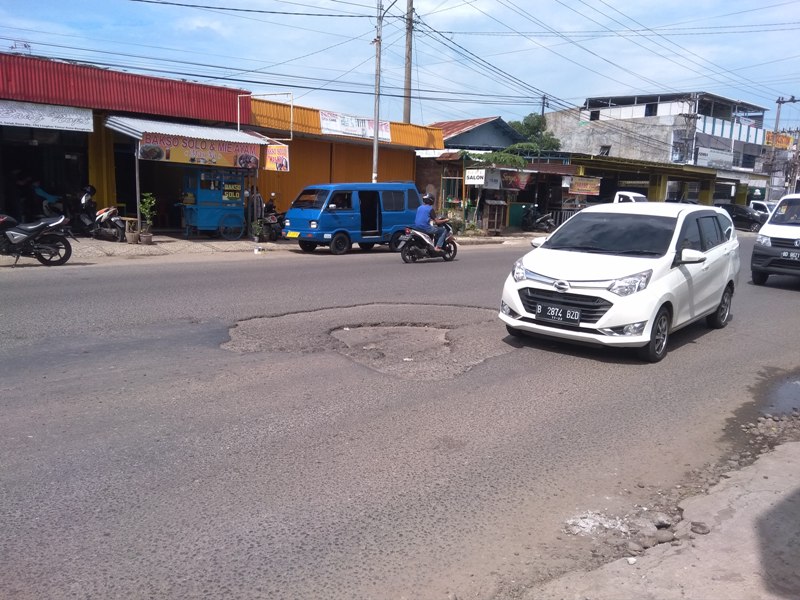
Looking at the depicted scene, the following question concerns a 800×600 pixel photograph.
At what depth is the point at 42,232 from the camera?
1335 cm

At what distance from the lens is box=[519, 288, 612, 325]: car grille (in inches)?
273

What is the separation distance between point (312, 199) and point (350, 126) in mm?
8533

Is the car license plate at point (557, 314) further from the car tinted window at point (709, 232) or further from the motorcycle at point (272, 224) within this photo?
the motorcycle at point (272, 224)

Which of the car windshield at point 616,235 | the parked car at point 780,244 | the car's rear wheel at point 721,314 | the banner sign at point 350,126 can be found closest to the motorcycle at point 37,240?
the car windshield at point 616,235

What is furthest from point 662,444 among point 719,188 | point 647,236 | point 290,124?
point 719,188

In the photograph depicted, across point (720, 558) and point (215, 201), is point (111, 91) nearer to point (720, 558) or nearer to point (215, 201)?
point (215, 201)

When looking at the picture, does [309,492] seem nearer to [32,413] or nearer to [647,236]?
[32,413]

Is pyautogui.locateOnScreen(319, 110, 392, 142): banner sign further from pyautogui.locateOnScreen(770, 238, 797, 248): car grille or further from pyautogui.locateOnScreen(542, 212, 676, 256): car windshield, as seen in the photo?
pyautogui.locateOnScreen(542, 212, 676, 256): car windshield

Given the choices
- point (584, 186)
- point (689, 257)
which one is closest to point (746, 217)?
point (584, 186)

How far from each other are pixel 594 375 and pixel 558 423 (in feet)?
5.02

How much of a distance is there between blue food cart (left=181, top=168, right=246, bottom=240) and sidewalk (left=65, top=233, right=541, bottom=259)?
45cm

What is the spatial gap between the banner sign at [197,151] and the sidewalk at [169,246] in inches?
92.3

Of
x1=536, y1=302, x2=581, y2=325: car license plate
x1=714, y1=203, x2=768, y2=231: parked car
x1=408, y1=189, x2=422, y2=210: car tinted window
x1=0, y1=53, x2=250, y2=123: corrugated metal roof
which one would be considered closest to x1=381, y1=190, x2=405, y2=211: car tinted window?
x1=408, y1=189, x2=422, y2=210: car tinted window

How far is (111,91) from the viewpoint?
62.1 ft
